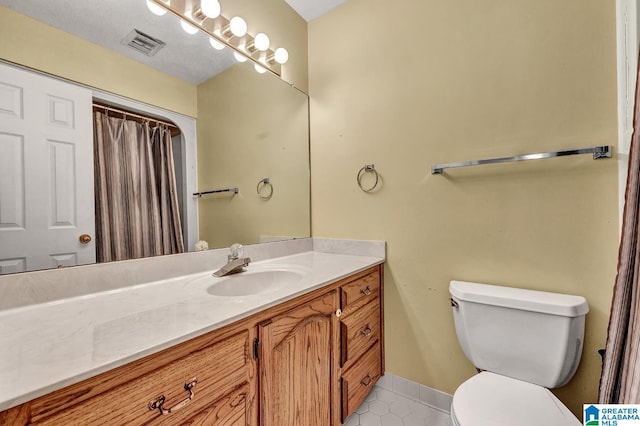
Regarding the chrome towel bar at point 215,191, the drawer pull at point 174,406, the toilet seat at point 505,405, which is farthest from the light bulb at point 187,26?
the toilet seat at point 505,405

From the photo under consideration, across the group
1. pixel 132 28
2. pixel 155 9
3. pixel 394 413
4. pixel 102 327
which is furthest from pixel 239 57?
pixel 394 413

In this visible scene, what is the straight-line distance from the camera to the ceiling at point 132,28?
0.83 meters

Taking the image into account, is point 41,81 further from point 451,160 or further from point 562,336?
point 562,336

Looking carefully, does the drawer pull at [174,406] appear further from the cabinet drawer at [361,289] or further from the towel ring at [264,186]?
the towel ring at [264,186]

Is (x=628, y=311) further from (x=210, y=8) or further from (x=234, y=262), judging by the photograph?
(x=210, y=8)

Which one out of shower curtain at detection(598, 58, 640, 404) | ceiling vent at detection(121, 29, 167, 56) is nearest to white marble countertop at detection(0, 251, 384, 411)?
shower curtain at detection(598, 58, 640, 404)

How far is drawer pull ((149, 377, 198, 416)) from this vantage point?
1.88 feet

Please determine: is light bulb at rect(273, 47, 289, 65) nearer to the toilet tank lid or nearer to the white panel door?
the white panel door

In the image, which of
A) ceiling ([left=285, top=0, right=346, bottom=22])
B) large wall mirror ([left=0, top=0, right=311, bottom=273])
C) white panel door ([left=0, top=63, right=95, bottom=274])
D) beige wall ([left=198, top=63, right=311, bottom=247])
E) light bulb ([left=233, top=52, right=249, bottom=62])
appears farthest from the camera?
ceiling ([left=285, top=0, right=346, bottom=22])

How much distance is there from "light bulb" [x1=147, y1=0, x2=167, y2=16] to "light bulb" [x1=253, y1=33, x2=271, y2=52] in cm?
47

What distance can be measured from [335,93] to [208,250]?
123 cm

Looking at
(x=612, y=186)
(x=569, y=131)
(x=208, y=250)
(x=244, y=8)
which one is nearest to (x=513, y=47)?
Answer: (x=569, y=131)

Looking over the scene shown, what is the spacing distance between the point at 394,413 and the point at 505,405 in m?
0.66

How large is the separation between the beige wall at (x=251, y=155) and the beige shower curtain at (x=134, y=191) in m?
0.14
